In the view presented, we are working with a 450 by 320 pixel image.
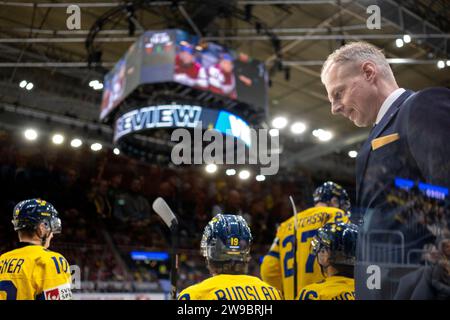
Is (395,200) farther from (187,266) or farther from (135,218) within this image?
(135,218)

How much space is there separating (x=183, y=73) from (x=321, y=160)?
405 inches

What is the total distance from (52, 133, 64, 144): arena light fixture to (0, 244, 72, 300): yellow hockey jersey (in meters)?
8.63

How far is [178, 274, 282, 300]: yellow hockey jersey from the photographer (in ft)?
6.83

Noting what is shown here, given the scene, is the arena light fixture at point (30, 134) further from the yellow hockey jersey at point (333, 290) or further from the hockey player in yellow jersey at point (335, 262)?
the yellow hockey jersey at point (333, 290)

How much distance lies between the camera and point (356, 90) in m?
1.23

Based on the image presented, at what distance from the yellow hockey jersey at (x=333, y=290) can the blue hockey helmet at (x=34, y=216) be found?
67.3 inches

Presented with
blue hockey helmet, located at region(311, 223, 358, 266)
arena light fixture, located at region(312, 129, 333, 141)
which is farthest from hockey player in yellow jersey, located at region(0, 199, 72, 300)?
arena light fixture, located at region(312, 129, 333, 141)

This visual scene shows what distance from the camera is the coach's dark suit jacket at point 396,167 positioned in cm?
89

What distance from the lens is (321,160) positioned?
1596 centimetres

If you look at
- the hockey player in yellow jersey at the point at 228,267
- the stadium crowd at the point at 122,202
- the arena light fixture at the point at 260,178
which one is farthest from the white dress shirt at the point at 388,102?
the arena light fixture at the point at 260,178

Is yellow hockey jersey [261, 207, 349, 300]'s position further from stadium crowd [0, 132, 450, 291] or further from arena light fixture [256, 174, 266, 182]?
arena light fixture [256, 174, 266, 182]

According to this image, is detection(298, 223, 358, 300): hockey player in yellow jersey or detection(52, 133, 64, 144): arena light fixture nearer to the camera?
detection(298, 223, 358, 300): hockey player in yellow jersey
